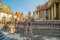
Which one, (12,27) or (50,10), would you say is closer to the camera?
(12,27)

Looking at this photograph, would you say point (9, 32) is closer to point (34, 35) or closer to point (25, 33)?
point (25, 33)

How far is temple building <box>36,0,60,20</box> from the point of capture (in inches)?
582

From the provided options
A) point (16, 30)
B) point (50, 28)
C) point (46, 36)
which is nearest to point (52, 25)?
point (50, 28)

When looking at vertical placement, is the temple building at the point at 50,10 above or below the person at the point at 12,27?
above

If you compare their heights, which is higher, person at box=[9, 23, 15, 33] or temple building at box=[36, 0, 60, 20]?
temple building at box=[36, 0, 60, 20]

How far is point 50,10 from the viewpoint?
712 inches

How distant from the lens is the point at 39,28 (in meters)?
9.78

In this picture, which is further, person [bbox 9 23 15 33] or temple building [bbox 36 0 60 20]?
temple building [bbox 36 0 60 20]

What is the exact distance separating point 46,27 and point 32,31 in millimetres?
1437

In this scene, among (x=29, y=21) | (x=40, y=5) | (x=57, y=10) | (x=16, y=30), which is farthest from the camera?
(x=40, y=5)

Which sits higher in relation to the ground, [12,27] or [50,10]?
[50,10]

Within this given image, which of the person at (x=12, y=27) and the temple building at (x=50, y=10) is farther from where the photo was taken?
the temple building at (x=50, y=10)

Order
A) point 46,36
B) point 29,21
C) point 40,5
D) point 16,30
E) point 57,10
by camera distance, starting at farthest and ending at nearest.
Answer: point 40,5, point 57,10, point 16,30, point 29,21, point 46,36

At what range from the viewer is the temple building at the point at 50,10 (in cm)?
1478
